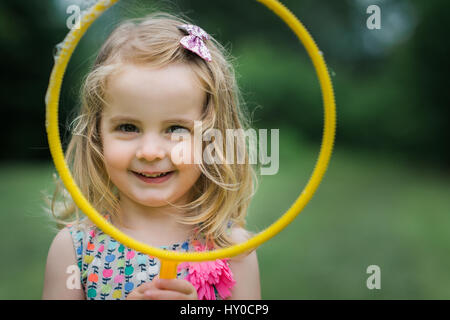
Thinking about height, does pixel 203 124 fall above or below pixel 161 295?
above

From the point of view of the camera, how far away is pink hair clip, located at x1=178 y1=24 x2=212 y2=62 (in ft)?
6.99

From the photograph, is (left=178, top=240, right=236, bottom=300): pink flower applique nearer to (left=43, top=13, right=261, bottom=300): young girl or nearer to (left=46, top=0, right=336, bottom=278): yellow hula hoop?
(left=43, top=13, right=261, bottom=300): young girl

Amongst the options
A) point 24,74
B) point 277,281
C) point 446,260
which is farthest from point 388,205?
point 24,74

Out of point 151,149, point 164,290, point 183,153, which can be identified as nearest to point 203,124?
point 183,153

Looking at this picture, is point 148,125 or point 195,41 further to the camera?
point 195,41

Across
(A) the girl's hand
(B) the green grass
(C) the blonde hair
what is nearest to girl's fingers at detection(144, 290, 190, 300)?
(A) the girl's hand

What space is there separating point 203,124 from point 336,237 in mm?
4308

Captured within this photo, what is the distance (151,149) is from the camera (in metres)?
1.98

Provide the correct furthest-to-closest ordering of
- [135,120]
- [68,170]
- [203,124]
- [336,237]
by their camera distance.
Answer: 1. [336,237]
2. [203,124]
3. [135,120]
4. [68,170]

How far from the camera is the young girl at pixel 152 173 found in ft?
6.63

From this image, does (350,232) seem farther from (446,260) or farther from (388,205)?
(388,205)

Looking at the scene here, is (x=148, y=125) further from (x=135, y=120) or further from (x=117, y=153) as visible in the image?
(x=117, y=153)

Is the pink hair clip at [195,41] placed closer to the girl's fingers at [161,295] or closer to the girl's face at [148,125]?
the girl's face at [148,125]

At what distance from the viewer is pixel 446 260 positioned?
5.45 meters
